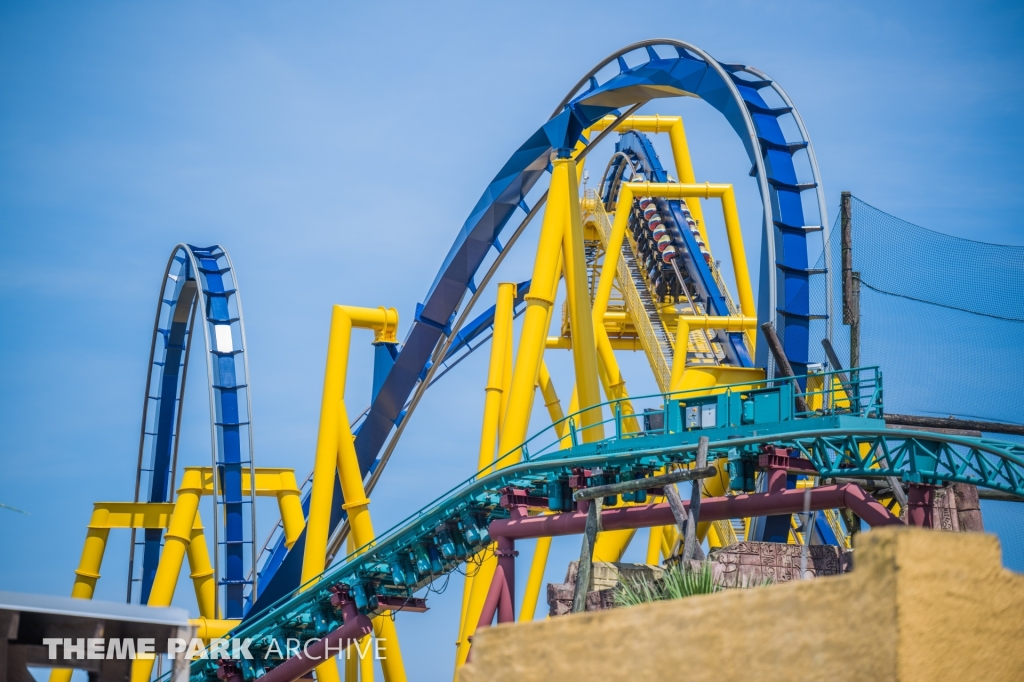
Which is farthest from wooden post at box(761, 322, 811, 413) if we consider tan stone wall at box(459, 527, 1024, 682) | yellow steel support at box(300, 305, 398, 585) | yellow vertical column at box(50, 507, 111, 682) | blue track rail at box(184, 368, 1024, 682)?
yellow vertical column at box(50, 507, 111, 682)

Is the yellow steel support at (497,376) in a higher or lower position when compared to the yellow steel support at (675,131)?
lower

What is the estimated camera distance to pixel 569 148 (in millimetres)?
17266

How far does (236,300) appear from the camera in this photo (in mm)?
20438

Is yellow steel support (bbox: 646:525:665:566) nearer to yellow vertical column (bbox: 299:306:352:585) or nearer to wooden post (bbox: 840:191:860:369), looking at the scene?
yellow vertical column (bbox: 299:306:352:585)

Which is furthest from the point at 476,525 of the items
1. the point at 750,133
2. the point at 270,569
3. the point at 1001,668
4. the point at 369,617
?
the point at 1001,668

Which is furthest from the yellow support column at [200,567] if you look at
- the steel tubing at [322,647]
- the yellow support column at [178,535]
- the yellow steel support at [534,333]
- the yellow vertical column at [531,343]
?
the yellow steel support at [534,333]

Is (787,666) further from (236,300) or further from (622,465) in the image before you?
(236,300)

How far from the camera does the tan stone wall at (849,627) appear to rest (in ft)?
16.3

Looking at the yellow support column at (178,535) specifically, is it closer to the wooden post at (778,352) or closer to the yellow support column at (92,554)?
the yellow support column at (92,554)

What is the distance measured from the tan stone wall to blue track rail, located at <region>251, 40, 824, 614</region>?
7627 millimetres

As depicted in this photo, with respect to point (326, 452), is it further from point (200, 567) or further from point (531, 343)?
point (200, 567)

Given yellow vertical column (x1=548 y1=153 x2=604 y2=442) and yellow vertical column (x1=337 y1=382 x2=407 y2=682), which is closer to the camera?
yellow vertical column (x1=548 y1=153 x2=604 y2=442)

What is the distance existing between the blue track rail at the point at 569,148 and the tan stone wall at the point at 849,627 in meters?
7.63

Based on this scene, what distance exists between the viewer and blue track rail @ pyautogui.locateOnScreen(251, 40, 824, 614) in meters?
13.4
